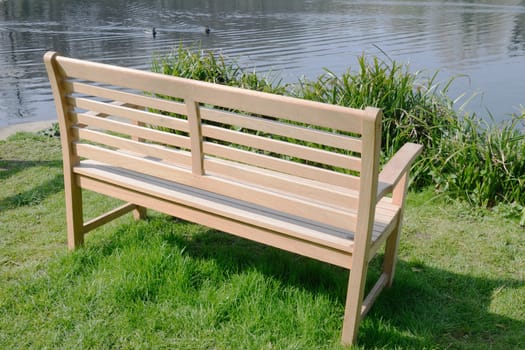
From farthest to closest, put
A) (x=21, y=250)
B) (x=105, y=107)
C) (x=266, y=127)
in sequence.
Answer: (x=21, y=250) < (x=105, y=107) < (x=266, y=127)

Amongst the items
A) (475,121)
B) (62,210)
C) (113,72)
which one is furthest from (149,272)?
(475,121)

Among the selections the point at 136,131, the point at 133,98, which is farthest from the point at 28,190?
the point at 133,98

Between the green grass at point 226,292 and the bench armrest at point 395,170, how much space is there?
727 mm

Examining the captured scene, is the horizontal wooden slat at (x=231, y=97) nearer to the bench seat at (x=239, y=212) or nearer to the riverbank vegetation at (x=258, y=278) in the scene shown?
the bench seat at (x=239, y=212)

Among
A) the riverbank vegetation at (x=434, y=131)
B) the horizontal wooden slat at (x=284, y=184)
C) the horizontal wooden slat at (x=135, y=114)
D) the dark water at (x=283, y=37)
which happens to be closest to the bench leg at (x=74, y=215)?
the horizontal wooden slat at (x=135, y=114)

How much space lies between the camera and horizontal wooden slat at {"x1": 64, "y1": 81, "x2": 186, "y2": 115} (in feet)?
9.09

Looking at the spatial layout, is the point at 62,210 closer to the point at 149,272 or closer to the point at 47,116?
the point at 149,272

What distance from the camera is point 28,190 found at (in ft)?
15.4

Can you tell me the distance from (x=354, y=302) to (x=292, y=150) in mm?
761

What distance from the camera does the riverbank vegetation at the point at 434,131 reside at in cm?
457

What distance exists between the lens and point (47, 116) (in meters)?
9.66

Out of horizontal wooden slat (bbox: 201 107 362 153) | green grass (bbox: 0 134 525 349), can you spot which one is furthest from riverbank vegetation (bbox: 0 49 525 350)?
horizontal wooden slat (bbox: 201 107 362 153)

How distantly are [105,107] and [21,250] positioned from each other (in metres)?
1.26

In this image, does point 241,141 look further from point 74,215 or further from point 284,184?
point 74,215
